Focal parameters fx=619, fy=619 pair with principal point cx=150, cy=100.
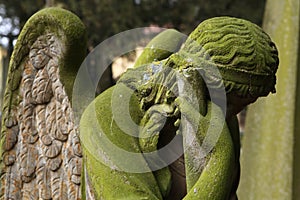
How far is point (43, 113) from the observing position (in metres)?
2.07

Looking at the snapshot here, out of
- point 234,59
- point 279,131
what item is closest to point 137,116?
point 234,59

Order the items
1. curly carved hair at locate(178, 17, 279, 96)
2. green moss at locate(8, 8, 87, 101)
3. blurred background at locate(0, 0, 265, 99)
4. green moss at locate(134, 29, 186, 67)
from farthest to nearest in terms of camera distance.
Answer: blurred background at locate(0, 0, 265, 99) → green moss at locate(134, 29, 186, 67) → green moss at locate(8, 8, 87, 101) → curly carved hair at locate(178, 17, 279, 96)

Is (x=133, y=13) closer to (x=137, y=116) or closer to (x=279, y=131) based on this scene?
(x=279, y=131)

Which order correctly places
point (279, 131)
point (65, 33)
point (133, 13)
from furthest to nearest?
1. point (133, 13)
2. point (279, 131)
3. point (65, 33)

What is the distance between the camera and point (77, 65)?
201 centimetres

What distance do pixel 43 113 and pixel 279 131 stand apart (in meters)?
1.81

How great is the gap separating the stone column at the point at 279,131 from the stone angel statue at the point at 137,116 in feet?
4.93

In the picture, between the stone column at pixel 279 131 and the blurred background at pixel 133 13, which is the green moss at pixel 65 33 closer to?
the stone column at pixel 279 131

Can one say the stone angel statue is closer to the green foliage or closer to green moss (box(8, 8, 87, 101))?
green moss (box(8, 8, 87, 101))

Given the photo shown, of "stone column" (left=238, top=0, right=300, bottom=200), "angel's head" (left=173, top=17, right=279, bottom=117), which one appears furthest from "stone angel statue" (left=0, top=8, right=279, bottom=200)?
"stone column" (left=238, top=0, right=300, bottom=200)

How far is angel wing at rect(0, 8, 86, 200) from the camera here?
1.95m

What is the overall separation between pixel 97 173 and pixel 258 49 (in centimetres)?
55

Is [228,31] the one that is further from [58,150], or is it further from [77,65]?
[58,150]

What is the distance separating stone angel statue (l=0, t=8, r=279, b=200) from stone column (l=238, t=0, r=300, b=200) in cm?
150
